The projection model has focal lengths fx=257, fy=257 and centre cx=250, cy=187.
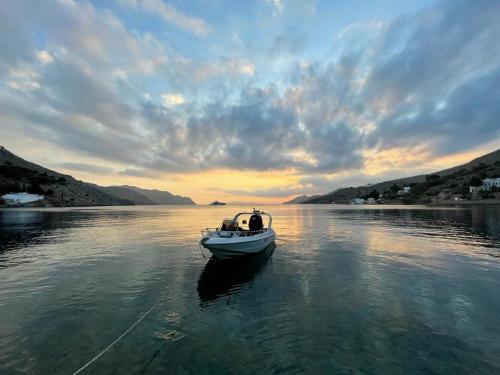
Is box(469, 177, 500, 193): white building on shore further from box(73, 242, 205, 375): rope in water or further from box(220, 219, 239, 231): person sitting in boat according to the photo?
box(73, 242, 205, 375): rope in water

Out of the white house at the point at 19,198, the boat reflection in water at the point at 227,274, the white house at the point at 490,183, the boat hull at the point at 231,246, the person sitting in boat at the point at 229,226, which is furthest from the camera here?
the white house at the point at 490,183

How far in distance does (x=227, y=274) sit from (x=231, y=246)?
2128 millimetres

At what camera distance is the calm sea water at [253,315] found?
8734 mm

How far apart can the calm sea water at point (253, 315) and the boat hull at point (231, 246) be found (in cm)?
123

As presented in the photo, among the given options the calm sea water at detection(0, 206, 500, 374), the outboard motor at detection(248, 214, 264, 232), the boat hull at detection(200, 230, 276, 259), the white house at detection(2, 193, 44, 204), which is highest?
Answer: the white house at detection(2, 193, 44, 204)

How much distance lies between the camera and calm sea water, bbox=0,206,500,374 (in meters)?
8.73

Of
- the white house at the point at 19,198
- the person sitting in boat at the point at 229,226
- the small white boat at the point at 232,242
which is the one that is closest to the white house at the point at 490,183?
the small white boat at the point at 232,242

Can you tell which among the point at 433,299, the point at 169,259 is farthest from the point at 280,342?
the point at 169,259

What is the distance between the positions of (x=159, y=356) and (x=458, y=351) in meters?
10.7

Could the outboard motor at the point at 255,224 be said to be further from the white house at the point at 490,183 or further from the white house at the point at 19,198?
the white house at the point at 490,183

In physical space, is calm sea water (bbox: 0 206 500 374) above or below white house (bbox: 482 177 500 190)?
below

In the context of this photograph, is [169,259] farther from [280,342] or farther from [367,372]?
[367,372]

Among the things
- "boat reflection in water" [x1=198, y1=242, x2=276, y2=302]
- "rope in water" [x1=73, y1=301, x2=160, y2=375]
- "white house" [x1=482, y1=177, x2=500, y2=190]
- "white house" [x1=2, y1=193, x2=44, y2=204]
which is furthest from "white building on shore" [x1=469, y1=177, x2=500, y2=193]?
A: "white house" [x1=2, y1=193, x2=44, y2=204]

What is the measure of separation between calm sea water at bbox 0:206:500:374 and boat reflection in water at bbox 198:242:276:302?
12cm
